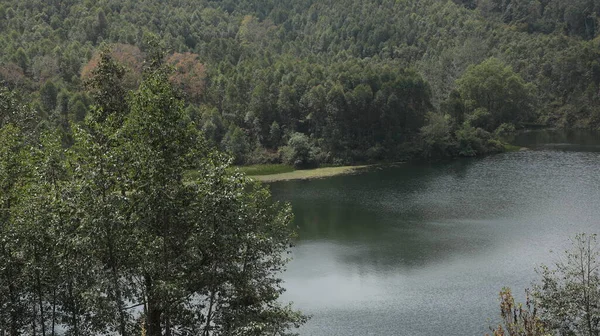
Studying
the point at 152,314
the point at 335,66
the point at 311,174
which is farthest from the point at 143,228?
the point at 335,66

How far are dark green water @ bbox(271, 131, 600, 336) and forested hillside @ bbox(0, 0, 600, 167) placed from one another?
10216 millimetres

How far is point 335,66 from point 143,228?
7245 centimetres

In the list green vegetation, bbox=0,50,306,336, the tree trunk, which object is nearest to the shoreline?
green vegetation, bbox=0,50,306,336

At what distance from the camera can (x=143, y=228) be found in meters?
18.0

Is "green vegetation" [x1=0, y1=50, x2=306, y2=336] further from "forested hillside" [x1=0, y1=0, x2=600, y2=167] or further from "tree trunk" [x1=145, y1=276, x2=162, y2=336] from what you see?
"forested hillside" [x1=0, y1=0, x2=600, y2=167]

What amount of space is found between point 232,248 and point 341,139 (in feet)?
202

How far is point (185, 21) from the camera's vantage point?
121938 millimetres

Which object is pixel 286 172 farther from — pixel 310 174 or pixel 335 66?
pixel 335 66

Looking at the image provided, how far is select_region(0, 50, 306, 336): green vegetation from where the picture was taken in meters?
17.7

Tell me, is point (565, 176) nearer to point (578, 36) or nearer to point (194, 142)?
point (194, 142)

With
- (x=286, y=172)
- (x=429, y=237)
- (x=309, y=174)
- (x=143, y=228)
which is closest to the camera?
(x=143, y=228)

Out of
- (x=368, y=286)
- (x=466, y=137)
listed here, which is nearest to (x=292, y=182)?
(x=466, y=137)

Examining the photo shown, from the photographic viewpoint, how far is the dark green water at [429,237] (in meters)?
32.6

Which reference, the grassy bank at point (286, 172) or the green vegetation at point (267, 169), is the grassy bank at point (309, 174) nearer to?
the grassy bank at point (286, 172)
